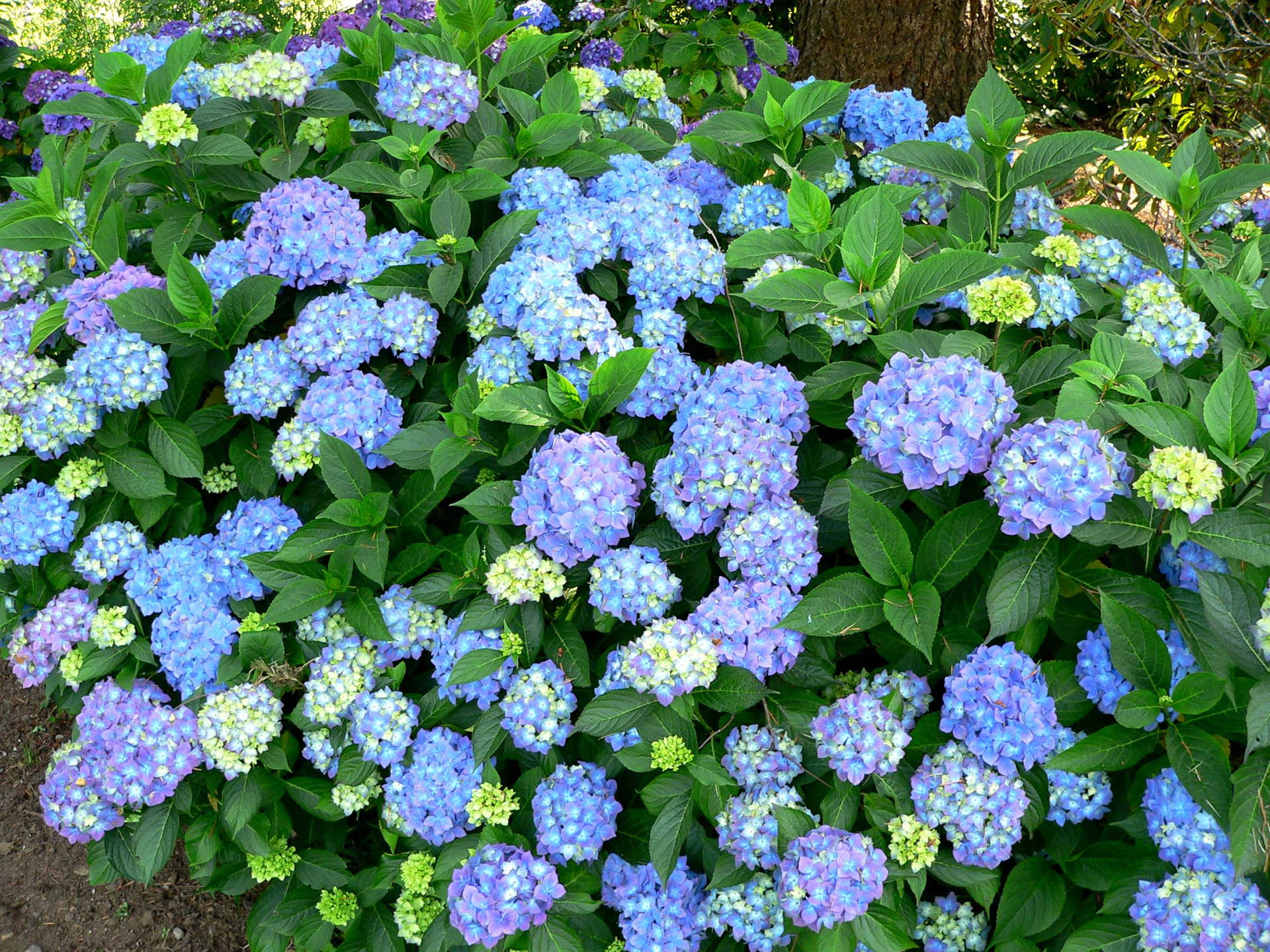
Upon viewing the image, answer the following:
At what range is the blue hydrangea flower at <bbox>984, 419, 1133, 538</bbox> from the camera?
65.3 inches

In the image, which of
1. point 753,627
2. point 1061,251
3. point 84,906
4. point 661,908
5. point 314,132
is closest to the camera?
point 753,627

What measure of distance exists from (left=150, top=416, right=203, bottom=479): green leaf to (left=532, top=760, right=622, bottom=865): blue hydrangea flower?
1.16m

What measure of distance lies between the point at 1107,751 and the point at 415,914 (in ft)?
4.91

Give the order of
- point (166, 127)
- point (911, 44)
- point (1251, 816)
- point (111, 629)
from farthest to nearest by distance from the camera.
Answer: point (911, 44), point (166, 127), point (111, 629), point (1251, 816)

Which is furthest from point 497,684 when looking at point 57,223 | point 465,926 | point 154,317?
point 57,223

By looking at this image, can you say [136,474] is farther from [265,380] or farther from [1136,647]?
[1136,647]

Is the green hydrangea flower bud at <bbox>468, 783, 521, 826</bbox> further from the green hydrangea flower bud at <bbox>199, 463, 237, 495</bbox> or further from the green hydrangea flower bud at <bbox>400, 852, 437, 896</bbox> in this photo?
the green hydrangea flower bud at <bbox>199, 463, 237, 495</bbox>

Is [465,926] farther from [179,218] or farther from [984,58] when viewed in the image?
[984,58]

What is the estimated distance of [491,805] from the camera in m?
2.00

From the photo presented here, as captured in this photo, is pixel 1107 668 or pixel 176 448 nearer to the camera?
pixel 1107 668

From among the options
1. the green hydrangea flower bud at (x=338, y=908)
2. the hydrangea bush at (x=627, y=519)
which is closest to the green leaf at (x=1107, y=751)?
the hydrangea bush at (x=627, y=519)

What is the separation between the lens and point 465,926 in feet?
6.34

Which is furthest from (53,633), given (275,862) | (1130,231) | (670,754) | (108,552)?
(1130,231)

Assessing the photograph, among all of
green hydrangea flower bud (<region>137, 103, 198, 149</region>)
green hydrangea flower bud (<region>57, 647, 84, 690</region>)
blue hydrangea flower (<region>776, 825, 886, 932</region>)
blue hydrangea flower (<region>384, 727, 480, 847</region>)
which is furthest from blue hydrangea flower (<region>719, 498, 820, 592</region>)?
green hydrangea flower bud (<region>137, 103, 198, 149</region>)
